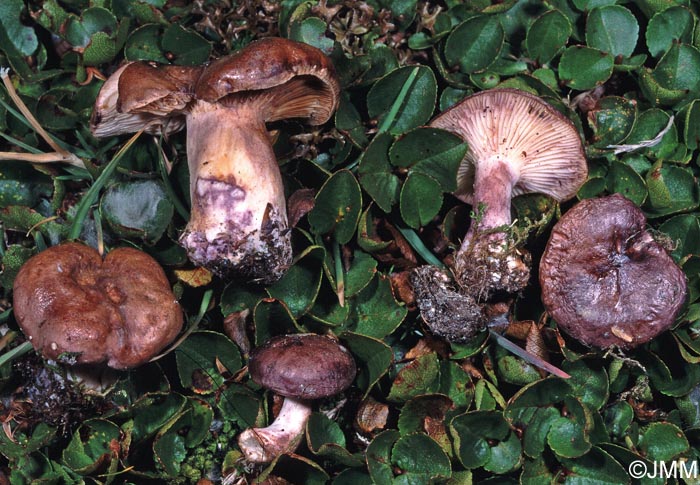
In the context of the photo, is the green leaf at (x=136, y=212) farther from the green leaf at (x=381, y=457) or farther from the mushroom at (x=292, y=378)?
the green leaf at (x=381, y=457)

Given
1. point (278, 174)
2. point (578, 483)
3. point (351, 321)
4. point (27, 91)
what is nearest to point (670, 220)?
point (578, 483)

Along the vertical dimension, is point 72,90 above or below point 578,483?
above

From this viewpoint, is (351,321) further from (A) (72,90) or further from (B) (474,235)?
(A) (72,90)

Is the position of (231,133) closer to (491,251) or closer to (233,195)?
(233,195)

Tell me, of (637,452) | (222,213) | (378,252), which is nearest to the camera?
(222,213)

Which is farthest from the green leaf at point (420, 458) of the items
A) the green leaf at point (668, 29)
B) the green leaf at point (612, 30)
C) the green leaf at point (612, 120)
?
the green leaf at point (668, 29)

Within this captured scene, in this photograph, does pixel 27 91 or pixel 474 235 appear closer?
pixel 474 235
